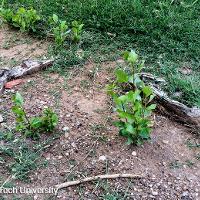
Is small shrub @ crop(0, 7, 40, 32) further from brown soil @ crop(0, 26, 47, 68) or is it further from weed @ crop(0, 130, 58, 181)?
weed @ crop(0, 130, 58, 181)

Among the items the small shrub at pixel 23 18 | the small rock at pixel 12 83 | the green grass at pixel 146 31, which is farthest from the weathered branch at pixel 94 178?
the small shrub at pixel 23 18

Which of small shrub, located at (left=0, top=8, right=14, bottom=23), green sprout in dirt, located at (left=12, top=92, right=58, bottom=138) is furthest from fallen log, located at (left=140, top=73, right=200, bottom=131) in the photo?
small shrub, located at (left=0, top=8, right=14, bottom=23)

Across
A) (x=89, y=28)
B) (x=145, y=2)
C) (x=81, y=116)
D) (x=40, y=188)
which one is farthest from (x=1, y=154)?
(x=145, y=2)

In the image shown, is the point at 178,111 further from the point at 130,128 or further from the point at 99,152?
the point at 99,152

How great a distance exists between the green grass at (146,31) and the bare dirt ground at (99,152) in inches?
18.6

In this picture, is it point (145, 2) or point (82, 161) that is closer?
point (82, 161)

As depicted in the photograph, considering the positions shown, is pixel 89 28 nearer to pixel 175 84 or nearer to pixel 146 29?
pixel 146 29

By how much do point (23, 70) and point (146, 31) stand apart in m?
1.37

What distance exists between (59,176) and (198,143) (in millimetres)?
1066

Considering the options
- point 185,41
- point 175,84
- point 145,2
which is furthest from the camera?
point 145,2

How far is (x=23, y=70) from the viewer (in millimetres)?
3736

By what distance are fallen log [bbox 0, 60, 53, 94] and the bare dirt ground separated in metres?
0.13

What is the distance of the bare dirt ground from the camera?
2.67 metres

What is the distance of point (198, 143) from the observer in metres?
3.08
